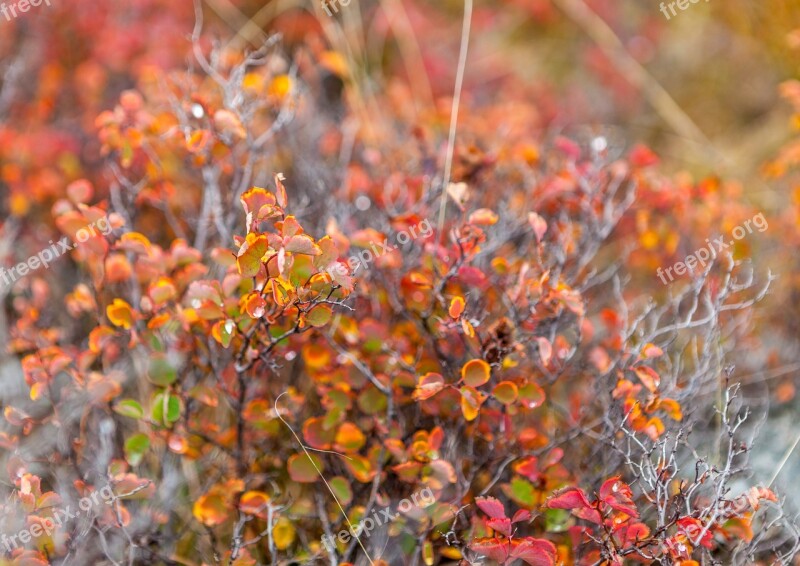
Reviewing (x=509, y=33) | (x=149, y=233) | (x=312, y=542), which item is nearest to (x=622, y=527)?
(x=312, y=542)

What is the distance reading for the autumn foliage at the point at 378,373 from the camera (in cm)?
172

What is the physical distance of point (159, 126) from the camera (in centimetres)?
247

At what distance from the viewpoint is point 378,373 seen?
6.93ft

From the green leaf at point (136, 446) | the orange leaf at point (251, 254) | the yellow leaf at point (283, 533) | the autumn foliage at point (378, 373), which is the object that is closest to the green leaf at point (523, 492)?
the autumn foliage at point (378, 373)

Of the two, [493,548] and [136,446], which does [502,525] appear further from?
[136,446]

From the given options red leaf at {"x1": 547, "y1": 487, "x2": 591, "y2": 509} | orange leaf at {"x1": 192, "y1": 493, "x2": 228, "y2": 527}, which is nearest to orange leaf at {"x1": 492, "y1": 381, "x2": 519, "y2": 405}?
red leaf at {"x1": 547, "y1": 487, "x2": 591, "y2": 509}

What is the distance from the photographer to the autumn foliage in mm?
1721

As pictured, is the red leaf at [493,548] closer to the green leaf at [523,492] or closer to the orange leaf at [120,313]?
the green leaf at [523,492]

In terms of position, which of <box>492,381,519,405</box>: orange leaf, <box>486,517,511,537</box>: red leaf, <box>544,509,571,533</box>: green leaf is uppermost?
<box>492,381,519,405</box>: orange leaf

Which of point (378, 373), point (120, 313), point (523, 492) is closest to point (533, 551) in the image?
point (523, 492)

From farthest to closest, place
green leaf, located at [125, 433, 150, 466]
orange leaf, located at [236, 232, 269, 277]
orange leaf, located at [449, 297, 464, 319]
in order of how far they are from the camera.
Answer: green leaf, located at [125, 433, 150, 466], orange leaf, located at [449, 297, 464, 319], orange leaf, located at [236, 232, 269, 277]

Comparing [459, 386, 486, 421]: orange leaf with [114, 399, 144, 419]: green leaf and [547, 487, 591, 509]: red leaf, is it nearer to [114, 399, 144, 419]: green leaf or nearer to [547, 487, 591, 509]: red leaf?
[547, 487, 591, 509]: red leaf

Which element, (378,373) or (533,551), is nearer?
(533,551)

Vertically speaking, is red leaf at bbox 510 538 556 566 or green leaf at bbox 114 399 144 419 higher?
green leaf at bbox 114 399 144 419
